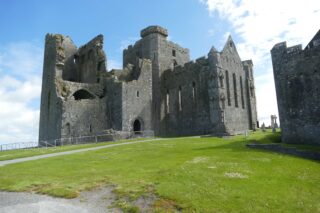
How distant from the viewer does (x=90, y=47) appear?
47.8 metres

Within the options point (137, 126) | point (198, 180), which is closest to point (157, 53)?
point (137, 126)

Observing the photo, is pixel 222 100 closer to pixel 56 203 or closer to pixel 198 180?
pixel 198 180

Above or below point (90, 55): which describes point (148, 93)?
below

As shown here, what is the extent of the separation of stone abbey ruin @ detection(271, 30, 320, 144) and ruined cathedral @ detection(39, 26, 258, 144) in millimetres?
14135

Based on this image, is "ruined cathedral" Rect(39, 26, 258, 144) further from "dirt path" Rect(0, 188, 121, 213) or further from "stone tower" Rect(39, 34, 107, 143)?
"dirt path" Rect(0, 188, 121, 213)

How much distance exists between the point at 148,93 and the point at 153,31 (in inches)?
542

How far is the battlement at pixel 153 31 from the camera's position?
49572 mm

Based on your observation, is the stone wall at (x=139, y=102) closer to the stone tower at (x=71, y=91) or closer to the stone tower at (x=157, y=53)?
the stone tower at (x=71, y=91)

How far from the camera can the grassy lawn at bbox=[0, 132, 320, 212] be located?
27.7ft

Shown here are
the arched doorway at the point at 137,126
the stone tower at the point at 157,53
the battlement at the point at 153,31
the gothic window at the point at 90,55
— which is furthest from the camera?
the battlement at the point at 153,31

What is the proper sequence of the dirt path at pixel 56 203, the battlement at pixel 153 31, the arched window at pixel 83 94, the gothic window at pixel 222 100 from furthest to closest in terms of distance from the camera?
1. the battlement at pixel 153 31
2. the arched window at pixel 83 94
3. the gothic window at pixel 222 100
4. the dirt path at pixel 56 203

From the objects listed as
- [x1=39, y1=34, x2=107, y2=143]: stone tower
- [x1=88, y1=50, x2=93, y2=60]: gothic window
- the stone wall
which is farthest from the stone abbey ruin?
[x1=88, y1=50, x2=93, y2=60]: gothic window

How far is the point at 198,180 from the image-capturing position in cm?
1089

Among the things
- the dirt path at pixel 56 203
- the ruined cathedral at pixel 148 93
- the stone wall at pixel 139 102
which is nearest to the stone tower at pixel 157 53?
the ruined cathedral at pixel 148 93
